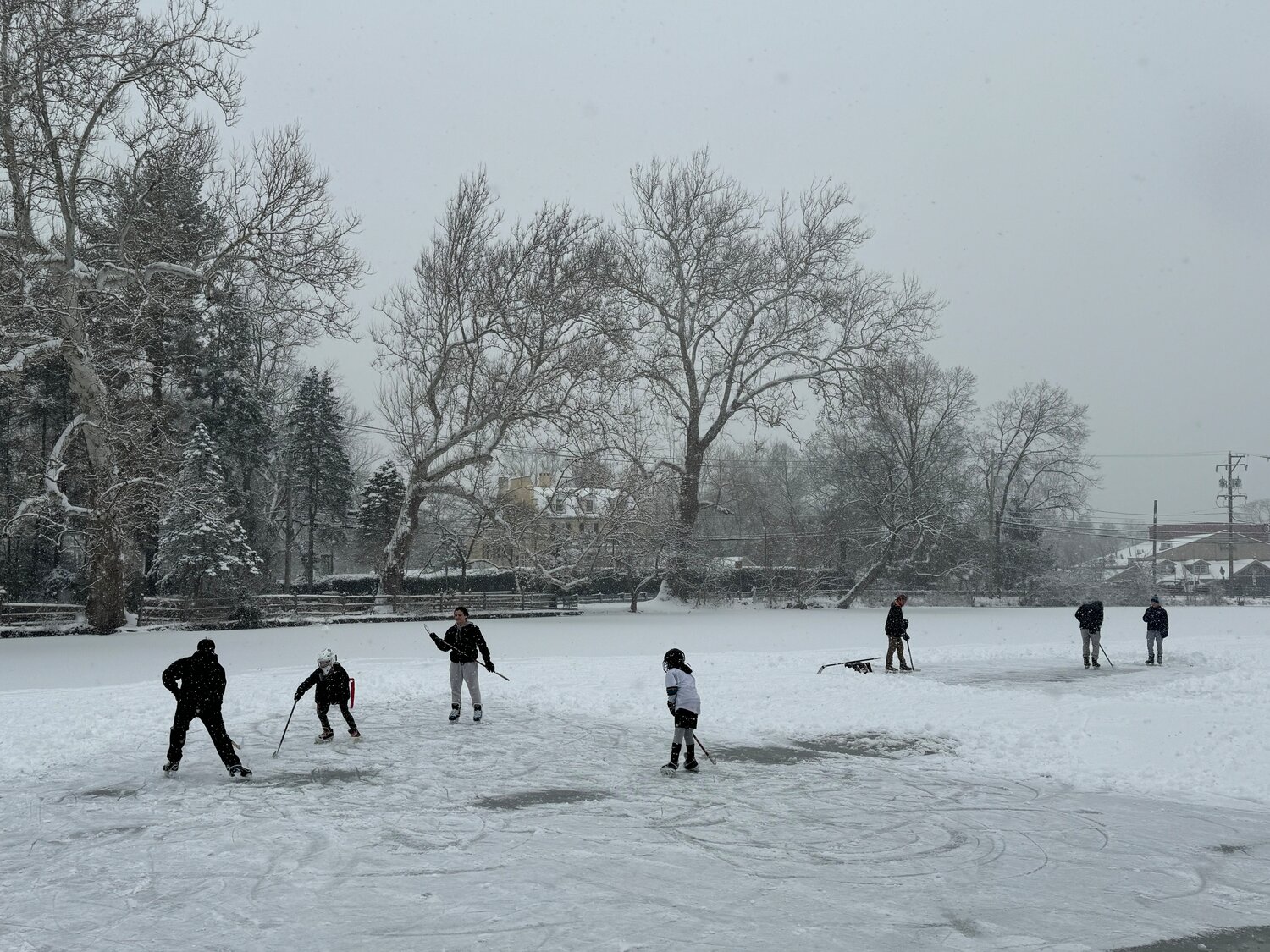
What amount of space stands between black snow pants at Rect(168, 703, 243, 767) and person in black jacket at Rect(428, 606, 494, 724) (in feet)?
12.5

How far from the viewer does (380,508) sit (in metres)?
54.0

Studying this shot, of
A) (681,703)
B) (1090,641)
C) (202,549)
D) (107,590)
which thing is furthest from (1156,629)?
(202,549)

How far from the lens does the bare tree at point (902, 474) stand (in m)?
50.8

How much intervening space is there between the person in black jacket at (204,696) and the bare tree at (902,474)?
1517 inches

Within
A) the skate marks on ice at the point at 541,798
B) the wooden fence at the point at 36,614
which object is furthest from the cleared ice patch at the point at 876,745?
the wooden fence at the point at 36,614

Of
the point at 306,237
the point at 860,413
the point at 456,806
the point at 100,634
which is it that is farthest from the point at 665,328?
the point at 456,806

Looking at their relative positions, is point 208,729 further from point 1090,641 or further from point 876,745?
point 1090,641

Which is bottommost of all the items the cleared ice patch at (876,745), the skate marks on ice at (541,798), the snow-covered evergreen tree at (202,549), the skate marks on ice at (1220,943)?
the cleared ice patch at (876,745)

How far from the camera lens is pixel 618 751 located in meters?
12.6

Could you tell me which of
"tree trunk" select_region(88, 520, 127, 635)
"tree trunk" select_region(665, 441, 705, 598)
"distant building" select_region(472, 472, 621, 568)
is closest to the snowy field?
"tree trunk" select_region(88, 520, 127, 635)

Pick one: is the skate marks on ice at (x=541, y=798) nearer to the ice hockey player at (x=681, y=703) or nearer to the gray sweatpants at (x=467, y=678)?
the ice hockey player at (x=681, y=703)

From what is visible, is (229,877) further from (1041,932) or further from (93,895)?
(1041,932)

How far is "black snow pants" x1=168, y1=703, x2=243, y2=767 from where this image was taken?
10.8 m

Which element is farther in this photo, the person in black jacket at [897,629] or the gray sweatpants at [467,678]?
the person in black jacket at [897,629]
